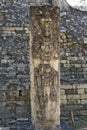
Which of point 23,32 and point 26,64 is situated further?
point 23,32

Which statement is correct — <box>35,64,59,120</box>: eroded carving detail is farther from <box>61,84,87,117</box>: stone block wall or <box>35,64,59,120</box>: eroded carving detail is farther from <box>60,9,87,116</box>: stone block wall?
<box>61,84,87,117</box>: stone block wall

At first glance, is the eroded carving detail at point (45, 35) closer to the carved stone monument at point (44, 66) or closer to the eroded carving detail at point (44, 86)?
the carved stone monument at point (44, 66)

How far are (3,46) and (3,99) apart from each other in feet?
11.7

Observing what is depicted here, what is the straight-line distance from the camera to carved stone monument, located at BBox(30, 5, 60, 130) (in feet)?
37.1

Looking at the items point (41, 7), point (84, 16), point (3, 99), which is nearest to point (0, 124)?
point (3, 99)

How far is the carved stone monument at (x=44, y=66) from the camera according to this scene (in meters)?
11.3

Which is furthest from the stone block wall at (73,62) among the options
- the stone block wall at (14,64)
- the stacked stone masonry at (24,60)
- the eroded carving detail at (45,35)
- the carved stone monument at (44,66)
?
the eroded carving detail at (45,35)

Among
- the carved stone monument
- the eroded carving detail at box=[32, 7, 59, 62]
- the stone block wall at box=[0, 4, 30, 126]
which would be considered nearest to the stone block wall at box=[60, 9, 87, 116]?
the stone block wall at box=[0, 4, 30, 126]

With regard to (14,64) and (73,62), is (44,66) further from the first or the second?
(73,62)

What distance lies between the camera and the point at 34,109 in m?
11.4

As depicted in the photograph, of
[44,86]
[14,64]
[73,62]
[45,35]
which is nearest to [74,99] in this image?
[73,62]

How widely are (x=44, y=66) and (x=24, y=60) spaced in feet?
17.1

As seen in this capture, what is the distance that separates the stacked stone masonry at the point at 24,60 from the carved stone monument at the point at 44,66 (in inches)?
81.0

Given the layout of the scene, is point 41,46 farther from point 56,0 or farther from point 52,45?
point 56,0
